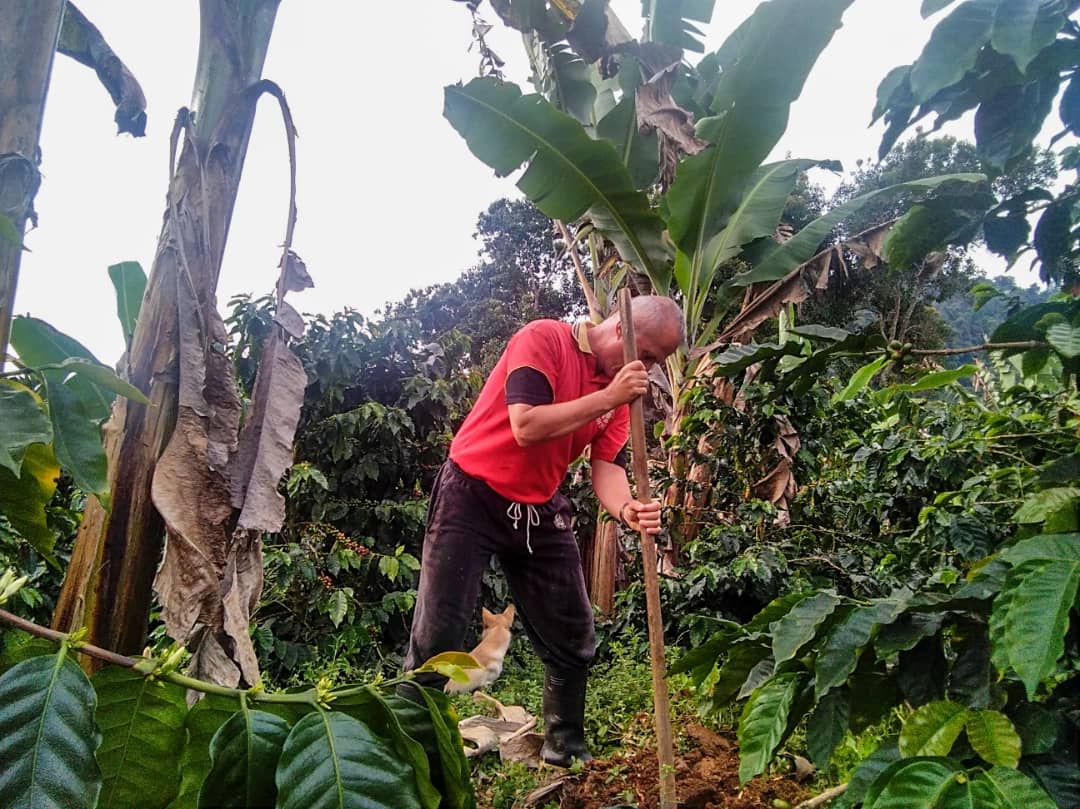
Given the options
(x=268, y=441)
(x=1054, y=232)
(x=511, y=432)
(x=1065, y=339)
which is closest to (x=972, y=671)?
(x=1065, y=339)

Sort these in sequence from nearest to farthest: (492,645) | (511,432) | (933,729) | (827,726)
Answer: (933,729) < (827,726) < (511,432) < (492,645)

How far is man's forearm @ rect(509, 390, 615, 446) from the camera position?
210 centimetres

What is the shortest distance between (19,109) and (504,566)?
216cm

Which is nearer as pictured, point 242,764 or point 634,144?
point 242,764

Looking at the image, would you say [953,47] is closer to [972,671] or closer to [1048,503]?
[1048,503]

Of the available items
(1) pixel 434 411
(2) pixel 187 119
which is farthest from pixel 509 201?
(2) pixel 187 119

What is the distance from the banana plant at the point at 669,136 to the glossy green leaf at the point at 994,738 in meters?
1.57

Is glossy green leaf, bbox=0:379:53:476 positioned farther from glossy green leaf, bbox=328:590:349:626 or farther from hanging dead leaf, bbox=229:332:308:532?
glossy green leaf, bbox=328:590:349:626

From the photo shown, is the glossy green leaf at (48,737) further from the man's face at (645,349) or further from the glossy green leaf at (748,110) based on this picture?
the glossy green leaf at (748,110)

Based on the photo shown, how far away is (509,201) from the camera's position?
41.0 ft

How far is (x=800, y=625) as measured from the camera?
990 mm

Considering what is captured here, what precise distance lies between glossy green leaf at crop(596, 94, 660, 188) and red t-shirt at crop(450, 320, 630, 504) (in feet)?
4.49

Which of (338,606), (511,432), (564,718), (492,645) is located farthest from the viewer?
(492,645)

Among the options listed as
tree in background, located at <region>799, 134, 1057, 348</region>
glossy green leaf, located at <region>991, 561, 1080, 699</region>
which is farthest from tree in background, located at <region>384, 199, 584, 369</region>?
glossy green leaf, located at <region>991, 561, 1080, 699</region>
